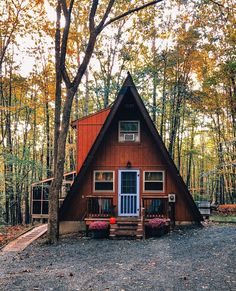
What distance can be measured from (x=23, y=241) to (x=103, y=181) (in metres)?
4.09

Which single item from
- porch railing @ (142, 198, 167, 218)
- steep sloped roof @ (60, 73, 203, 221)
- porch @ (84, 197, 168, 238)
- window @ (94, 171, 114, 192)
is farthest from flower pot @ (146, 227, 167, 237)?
window @ (94, 171, 114, 192)

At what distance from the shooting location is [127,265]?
25.7ft

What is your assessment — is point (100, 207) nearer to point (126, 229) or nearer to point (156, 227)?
point (126, 229)

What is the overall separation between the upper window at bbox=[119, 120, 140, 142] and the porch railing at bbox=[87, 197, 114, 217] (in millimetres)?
2721

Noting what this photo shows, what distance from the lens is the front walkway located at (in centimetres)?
1074

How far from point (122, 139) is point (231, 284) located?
9055 millimetres

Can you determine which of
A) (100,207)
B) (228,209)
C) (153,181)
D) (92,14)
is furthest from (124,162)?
(228,209)

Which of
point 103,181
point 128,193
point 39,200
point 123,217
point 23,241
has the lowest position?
point 23,241

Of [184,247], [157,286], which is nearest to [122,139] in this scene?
[184,247]

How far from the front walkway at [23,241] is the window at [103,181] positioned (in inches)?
119

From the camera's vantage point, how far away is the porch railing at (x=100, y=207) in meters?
13.5

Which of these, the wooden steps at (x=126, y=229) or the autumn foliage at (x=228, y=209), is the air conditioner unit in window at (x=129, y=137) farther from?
the autumn foliage at (x=228, y=209)

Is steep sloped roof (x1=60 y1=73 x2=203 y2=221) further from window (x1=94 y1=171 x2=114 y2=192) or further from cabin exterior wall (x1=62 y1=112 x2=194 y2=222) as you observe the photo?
window (x1=94 y1=171 x2=114 y2=192)

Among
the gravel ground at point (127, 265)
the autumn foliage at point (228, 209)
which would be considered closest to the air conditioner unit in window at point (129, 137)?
the gravel ground at point (127, 265)
